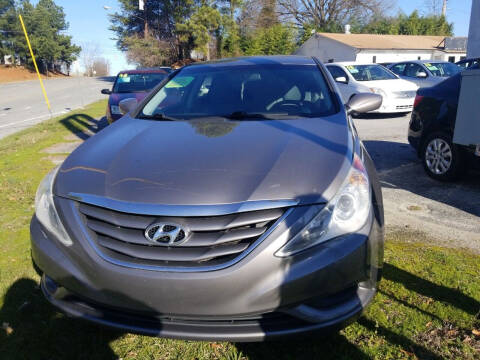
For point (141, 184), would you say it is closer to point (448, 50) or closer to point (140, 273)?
point (140, 273)

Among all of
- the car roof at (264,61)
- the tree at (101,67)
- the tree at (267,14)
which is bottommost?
the tree at (101,67)

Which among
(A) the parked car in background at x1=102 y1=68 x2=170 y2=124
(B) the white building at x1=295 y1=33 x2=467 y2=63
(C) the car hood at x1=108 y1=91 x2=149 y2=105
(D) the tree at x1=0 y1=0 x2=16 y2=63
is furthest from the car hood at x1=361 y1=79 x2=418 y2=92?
(D) the tree at x1=0 y1=0 x2=16 y2=63

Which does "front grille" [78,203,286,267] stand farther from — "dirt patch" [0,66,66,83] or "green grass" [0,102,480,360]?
"dirt patch" [0,66,66,83]

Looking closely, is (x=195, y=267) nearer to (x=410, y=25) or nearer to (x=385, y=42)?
(x=385, y=42)

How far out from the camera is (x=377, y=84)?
10617 millimetres

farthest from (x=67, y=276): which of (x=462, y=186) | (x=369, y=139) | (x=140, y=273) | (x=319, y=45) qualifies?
(x=319, y=45)

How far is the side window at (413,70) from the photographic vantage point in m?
13.2

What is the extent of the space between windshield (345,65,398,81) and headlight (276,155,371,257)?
394 inches

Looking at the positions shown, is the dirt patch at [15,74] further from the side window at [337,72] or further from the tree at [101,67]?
the side window at [337,72]

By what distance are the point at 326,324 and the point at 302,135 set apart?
3.83 ft

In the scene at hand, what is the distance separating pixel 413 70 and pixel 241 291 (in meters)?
13.8

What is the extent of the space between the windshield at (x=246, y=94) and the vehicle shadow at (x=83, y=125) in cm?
644

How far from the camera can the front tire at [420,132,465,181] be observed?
15.5 feet

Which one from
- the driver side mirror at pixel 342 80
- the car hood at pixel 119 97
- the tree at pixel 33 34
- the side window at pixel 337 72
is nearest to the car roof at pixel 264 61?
the car hood at pixel 119 97
